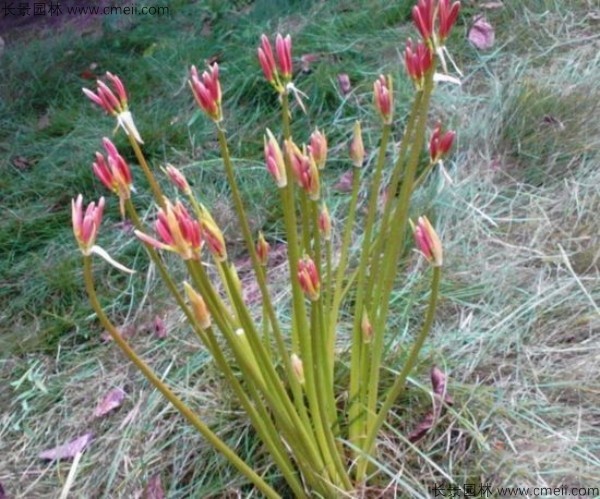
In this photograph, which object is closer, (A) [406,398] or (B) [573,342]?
(A) [406,398]

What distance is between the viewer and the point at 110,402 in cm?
182

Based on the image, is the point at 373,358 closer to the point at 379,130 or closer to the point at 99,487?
the point at 99,487

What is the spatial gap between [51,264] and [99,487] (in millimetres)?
1118

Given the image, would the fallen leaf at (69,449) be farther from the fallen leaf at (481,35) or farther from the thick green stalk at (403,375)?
the fallen leaf at (481,35)

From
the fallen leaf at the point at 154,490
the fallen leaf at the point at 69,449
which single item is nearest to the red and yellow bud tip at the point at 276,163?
the fallen leaf at the point at 154,490

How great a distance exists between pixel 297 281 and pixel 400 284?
2.70ft

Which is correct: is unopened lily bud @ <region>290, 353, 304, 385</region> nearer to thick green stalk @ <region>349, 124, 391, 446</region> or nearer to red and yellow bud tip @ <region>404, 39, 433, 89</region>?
thick green stalk @ <region>349, 124, 391, 446</region>

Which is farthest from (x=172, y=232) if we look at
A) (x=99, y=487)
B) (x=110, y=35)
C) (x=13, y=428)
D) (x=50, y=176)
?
(x=110, y=35)

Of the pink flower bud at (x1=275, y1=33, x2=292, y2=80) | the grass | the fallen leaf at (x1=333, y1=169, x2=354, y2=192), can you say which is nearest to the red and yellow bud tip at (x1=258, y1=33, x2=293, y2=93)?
the pink flower bud at (x1=275, y1=33, x2=292, y2=80)

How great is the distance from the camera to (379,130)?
2.64 metres

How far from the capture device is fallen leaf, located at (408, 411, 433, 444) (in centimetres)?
140

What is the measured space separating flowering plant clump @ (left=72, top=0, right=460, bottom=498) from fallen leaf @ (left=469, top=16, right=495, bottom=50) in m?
1.76

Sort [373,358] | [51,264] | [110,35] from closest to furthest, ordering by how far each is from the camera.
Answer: [373,358] → [51,264] → [110,35]

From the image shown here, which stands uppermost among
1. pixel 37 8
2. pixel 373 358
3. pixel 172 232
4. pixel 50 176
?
pixel 172 232
